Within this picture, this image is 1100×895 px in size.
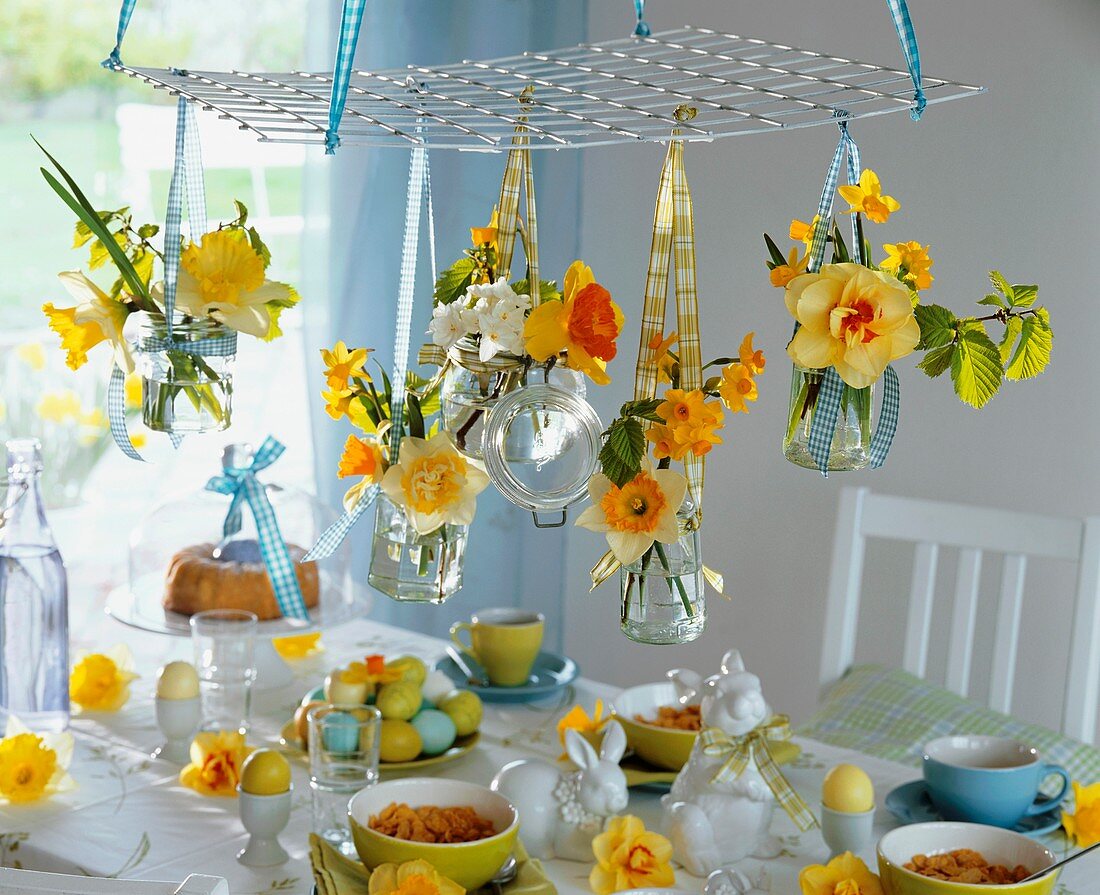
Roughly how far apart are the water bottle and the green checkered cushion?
0.92 meters

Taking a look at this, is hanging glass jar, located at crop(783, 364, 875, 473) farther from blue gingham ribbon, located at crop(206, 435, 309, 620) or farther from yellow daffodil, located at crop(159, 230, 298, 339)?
blue gingham ribbon, located at crop(206, 435, 309, 620)

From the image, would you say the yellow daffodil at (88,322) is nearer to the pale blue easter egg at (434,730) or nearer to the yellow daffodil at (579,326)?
the yellow daffodil at (579,326)

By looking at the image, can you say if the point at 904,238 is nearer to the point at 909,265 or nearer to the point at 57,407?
the point at 909,265

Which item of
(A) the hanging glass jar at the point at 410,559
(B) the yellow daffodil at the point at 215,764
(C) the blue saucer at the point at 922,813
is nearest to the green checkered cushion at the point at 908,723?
(C) the blue saucer at the point at 922,813

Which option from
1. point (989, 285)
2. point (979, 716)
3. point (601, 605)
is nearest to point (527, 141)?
point (979, 716)

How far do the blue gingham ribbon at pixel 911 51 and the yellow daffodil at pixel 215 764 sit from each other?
0.93m

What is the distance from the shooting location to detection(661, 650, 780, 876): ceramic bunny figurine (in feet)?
3.61

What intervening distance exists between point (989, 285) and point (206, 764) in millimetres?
1524

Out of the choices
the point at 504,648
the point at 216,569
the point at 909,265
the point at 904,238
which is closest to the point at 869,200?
the point at 909,265

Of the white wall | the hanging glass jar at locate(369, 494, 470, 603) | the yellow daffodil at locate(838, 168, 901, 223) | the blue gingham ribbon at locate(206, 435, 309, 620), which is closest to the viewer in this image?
the yellow daffodil at locate(838, 168, 901, 223)

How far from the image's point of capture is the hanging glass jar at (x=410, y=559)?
0.87 metres

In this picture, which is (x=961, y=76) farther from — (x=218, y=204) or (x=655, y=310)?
(x=218, y=204)

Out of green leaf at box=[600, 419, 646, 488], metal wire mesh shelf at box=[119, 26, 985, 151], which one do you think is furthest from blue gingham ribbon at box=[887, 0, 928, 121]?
green leaf at box=[600, 419, 646, 488]

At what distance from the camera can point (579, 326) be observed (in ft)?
2.48
